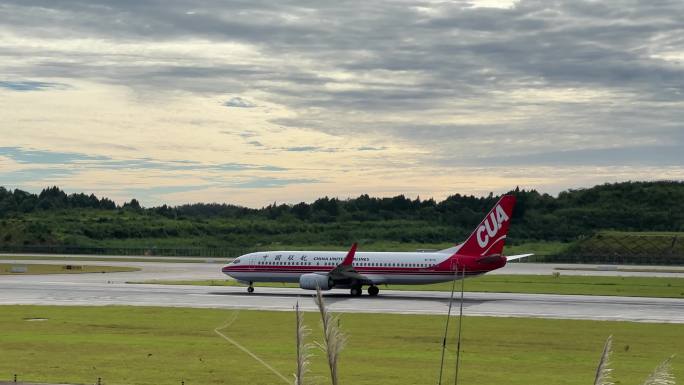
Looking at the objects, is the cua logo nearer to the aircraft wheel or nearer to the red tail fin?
the red tail fin

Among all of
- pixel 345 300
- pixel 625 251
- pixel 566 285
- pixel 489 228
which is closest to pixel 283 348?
pixel 345 300

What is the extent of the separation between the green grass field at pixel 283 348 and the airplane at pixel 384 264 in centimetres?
1446

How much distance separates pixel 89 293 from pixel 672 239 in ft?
415

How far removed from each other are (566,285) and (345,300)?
2972 centimetres

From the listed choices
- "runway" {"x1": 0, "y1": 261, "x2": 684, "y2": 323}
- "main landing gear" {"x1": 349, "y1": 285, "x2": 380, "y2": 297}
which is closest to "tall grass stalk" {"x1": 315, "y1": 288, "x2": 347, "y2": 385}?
"runway" {"x1": 0, "y1": 261, "x2": 684, "y2": 323}

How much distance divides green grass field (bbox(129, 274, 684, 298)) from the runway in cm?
576

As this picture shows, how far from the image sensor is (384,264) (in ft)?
234

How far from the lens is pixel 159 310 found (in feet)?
188

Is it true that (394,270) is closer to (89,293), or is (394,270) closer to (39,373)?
(89,293)

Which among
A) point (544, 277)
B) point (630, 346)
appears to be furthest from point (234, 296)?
→ point (544, 277)

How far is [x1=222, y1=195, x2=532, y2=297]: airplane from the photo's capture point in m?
68.1

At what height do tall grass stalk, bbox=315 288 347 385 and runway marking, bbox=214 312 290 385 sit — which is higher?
tall grass stalk, bbox=315 288 347 385

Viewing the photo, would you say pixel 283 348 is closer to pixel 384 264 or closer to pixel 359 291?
pixel 384 264

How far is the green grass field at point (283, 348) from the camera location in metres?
32.6
